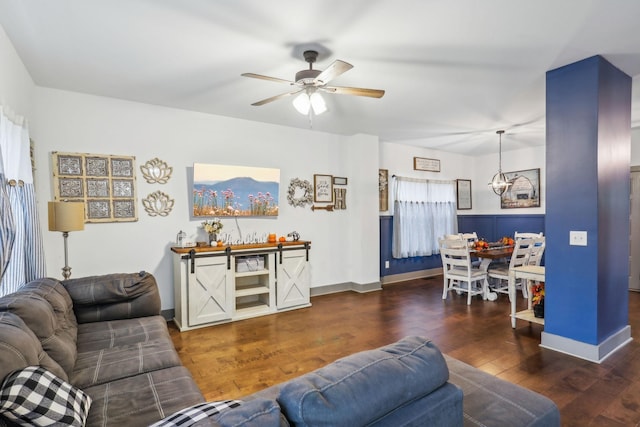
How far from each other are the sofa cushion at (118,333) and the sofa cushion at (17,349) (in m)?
0.60

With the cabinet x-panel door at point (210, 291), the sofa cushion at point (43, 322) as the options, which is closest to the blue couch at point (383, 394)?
the sofa cushion at point (43, 322)

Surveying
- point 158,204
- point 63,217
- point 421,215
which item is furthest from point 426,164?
point 63,217

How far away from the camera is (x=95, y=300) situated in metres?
2.62

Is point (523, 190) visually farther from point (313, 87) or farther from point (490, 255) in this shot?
point (313, 87)

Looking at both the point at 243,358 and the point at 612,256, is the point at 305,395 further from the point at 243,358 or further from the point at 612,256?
the point at 612,256

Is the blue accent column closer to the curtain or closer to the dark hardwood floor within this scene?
the dark hardwood floor

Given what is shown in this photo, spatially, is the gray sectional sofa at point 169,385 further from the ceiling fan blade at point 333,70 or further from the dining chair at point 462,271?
the dining chair at point 462,271

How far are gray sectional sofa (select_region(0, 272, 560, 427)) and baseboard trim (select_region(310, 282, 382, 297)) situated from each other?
9.69ft

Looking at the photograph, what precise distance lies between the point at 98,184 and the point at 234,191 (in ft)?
4.98

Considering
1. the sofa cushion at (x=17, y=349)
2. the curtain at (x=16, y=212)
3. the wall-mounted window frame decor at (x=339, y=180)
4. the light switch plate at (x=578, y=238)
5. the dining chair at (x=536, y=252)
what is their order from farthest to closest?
1. the wall-mounted window frame decor at (x=339, y=180)
2. the dining chair at (x=536, y=252)
3. the light switch plate at (x=578, y=238)
4. the curtain at (x=16, y=212)
5. the sofa cushion at (x=17, y=349)

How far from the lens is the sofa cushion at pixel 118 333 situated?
2189mm

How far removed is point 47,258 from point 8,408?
296 cm

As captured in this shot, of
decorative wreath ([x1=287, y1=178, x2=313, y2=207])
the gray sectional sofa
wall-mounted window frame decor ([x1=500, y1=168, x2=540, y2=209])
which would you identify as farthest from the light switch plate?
wall-mounted window frame decor ([x1=500, y1=168, x2=540, y2=209])

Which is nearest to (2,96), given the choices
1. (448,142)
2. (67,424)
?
(67,424)
